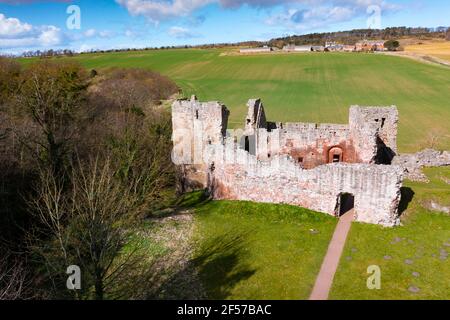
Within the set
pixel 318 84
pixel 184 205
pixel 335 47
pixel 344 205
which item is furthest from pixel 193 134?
pixel 335 47

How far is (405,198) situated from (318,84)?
55601 millimetres

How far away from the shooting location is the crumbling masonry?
21.6 m

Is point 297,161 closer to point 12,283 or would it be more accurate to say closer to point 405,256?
point 405,256

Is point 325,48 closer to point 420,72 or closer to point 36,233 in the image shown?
point 420,72

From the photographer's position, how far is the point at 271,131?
30312 millimetres

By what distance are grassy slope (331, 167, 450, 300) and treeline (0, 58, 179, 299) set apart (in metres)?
9.12

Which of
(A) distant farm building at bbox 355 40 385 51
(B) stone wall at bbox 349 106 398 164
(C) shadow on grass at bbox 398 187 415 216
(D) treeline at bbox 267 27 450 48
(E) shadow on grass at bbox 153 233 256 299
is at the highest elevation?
(D) treeline at bbox 267 27 450 48

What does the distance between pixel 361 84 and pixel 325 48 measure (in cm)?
5261

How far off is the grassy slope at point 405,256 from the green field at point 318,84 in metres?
22.7

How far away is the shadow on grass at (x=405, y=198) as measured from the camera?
22.1 meters

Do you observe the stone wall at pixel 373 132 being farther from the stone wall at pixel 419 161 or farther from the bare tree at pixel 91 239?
the bare tree at pixel 91 239

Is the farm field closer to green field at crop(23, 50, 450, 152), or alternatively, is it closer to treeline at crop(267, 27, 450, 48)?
green field at crop(23, 50, 450, 152)

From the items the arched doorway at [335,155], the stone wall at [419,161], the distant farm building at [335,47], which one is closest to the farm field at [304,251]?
the stone wall at [419,161]

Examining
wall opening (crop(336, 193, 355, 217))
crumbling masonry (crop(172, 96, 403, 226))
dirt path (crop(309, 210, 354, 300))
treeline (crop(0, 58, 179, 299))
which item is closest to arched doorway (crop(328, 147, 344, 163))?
crumbling masonry (crop(172, 96, 403, 226))
